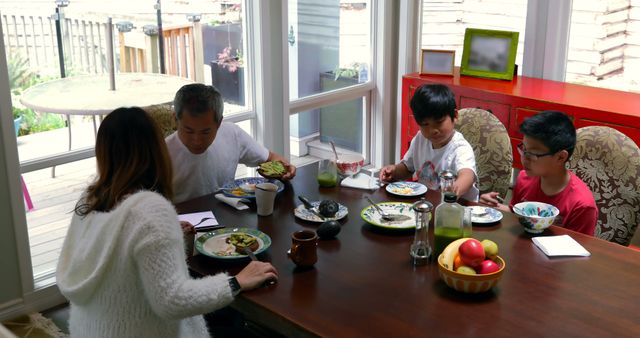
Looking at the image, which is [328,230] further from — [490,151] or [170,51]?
[170,51]

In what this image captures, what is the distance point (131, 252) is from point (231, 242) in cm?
56

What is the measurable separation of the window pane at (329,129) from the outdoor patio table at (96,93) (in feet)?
3.15

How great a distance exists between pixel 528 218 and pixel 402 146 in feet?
6.74

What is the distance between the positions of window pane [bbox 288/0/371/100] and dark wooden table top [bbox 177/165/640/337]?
1.94 m

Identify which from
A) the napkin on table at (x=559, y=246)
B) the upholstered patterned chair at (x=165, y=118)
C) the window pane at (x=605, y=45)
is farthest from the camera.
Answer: the window pane at (x=605, y=45)

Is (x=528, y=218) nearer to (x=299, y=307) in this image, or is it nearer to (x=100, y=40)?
(x=299, y=307)

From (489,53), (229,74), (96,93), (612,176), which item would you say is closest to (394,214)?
(612,176)

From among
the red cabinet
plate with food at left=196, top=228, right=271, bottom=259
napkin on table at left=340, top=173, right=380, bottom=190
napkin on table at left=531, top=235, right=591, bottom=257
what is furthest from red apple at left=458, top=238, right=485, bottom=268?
the red cabinet

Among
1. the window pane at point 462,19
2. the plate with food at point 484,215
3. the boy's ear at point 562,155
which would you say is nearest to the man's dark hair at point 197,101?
the plate with food at point 484,215

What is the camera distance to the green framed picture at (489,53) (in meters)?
3.85

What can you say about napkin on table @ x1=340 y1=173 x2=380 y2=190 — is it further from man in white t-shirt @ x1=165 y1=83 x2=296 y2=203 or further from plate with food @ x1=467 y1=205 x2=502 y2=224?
plate with food @ x1=467 y1=205 x2=502 y2=224

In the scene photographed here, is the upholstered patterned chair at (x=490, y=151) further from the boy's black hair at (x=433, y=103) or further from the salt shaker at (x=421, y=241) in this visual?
the salt shaker at (x=421, y=241)

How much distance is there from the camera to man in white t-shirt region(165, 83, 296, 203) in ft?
8.27

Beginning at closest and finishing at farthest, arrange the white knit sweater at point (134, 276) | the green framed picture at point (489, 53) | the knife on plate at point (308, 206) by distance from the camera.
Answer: the white knit sweater at point (134, 276), the knife on plate at point (308, 206), the green framed picture at point (489, 53)
